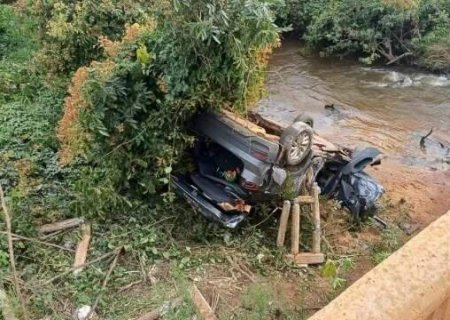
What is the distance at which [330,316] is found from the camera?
945mm

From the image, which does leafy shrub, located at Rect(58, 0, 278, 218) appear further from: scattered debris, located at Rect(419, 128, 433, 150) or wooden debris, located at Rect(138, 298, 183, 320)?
scattered debris, located at Rect(419, 128, 433, 150)

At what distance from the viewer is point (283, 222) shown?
604 centimetres

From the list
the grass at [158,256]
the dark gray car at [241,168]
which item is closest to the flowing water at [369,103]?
the grass at [158,256]

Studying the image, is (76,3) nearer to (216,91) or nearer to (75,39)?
(75,39)

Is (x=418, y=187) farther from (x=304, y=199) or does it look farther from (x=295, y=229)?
(x=295, y=229)

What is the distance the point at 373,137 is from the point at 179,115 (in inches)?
222

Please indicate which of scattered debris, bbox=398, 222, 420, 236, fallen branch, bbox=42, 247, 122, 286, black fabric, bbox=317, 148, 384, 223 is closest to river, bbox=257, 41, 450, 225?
scattered debris, bbox=398, 222, 420, 236

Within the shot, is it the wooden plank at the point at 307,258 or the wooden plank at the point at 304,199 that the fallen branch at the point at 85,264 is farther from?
the wooden plank at the point at 304,199

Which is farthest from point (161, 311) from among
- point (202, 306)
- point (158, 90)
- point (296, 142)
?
point (158, 90)

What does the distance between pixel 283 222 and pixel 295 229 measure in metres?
0.16

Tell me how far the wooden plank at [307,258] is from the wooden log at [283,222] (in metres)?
0.20

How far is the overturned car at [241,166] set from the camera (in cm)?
565

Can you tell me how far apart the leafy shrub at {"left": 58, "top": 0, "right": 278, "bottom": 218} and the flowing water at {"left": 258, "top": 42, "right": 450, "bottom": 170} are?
3.96 meters

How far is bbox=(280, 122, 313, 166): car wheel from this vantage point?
5680 mm
